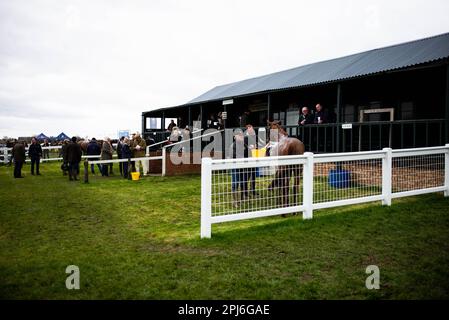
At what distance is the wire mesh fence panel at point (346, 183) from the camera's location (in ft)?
25.0

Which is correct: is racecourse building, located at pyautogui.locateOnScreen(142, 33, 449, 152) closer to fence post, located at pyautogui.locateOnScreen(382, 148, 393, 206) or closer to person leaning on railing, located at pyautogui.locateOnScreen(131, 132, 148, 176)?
fence post, located at pyautogui.locateOnScreen(382, 148, 393, 206)

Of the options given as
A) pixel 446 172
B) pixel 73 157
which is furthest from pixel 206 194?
pixel 73 157

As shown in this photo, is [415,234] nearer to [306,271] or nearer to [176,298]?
[306,271]

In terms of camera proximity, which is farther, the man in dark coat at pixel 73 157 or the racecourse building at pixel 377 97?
the man in dark coat at pixel 73 157

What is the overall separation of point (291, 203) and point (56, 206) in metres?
6.12

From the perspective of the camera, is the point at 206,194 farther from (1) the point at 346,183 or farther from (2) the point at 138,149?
(2) the point at 138,149

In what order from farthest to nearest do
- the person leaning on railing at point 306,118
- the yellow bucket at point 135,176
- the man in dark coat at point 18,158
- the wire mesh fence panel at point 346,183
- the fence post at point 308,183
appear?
the man in dark coat at point 18,158 → the yellow bucket at point 135,176 → the person leaning on railing at point 306,118 → the wire mesh fence panel at point 346,183 → the fence post at point 308,183

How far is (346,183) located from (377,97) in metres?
7.95

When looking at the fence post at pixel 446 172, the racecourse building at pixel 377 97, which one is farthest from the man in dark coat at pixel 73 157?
the fence post at pixel 446 172

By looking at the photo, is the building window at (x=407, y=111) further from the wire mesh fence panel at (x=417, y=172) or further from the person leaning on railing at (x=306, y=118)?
the wire mesh fence panel at (x=417, y=172)

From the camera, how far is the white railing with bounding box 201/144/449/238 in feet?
20.3

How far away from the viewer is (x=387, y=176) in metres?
7.73

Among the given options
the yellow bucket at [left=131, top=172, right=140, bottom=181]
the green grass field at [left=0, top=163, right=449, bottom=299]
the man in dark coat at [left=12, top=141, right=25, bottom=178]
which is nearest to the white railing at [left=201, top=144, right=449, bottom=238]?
the green grass field at [left=0, top=163, right=449, bottom=299]

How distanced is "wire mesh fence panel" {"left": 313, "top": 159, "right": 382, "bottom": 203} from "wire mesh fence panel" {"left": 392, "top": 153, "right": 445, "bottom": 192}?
43 centimetres
